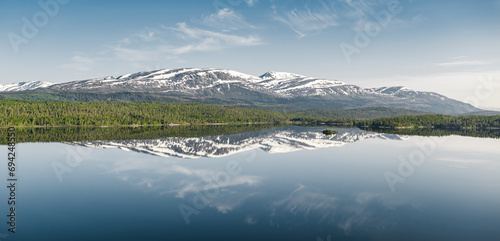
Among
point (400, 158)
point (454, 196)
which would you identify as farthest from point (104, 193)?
point (400, 158)

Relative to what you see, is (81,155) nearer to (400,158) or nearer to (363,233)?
(363,233)

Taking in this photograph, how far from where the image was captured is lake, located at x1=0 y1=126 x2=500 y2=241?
26.7m

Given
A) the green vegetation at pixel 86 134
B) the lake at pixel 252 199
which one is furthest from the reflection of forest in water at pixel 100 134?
the lake at pixel 252 199

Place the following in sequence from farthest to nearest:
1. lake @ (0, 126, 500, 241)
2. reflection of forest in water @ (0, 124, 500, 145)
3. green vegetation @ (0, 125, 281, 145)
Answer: reflection of forest in water @ (0, 124, 500, 145)
green vegetation @ (0, 125, 281, 145)
lake @ (0, 126, 500, 241)

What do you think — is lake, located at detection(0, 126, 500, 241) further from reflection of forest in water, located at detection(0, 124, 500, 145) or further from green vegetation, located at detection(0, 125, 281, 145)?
reflection of forest in water, located at detection(0, 124, 500, 145)

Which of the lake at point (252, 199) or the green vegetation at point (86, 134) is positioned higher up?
the lake at point (252, 199)

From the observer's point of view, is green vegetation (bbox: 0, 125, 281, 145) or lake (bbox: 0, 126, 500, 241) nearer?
lake (bbox: 0, 126, 500, 241)

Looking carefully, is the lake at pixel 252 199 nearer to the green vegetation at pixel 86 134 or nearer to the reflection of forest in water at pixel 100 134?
the green vegetation at pixel 86 134

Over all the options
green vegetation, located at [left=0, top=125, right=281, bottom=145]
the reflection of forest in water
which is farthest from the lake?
the reflection of forest in water

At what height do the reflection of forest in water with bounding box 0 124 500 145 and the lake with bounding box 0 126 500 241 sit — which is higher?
the lake with bounding box 0 126 500 241

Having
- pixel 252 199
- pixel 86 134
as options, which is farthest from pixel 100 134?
pixel 252 199

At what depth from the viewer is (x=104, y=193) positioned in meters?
38.3

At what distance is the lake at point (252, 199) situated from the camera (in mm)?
26703

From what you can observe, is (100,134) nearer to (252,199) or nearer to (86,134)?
(86,134)
